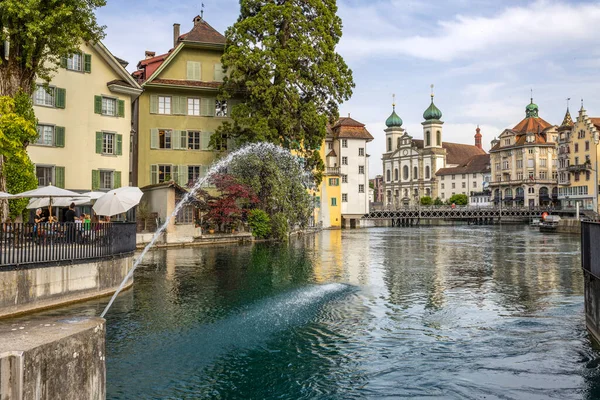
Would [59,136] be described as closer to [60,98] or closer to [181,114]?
[60,98]

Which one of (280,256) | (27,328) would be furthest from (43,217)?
(27,328)

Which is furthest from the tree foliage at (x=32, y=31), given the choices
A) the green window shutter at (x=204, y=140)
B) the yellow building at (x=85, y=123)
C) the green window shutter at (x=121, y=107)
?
the green window shutter at (x=204, y=140)

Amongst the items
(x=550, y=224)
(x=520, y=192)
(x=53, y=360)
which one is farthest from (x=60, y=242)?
(x=520, y=192)

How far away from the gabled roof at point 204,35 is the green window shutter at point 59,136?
51.9ft

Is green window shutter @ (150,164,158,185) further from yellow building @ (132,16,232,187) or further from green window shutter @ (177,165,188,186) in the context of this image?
green window shutter @ (177,165,188,186)

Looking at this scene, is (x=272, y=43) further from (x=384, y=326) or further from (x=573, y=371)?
(x=573, y=371)

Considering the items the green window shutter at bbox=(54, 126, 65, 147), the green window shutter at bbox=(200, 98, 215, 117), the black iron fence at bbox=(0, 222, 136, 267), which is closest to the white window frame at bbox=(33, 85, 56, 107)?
the green window shutter at bbox=(54, 126, 65, 147)

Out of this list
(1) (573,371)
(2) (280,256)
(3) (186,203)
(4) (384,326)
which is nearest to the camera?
(1) (573,371)

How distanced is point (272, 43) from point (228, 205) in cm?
1466

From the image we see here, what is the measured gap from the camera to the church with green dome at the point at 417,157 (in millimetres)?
173875

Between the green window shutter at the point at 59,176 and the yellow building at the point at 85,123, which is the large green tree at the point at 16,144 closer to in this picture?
the green window shutter at the point at 59,176

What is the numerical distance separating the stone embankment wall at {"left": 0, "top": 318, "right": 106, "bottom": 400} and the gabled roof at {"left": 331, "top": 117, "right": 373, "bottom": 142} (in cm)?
8529

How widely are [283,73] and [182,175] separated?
12.8m

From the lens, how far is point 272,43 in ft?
160
